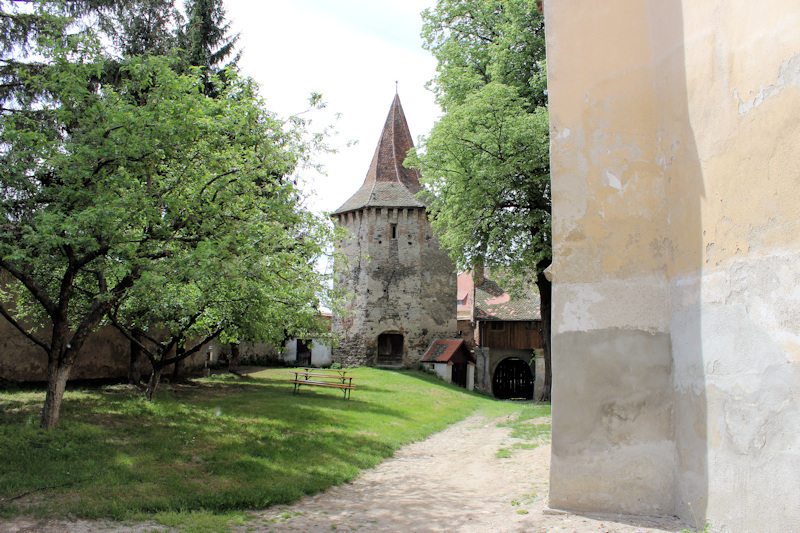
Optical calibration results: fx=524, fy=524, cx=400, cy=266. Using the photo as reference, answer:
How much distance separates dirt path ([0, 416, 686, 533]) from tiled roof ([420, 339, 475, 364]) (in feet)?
64.0

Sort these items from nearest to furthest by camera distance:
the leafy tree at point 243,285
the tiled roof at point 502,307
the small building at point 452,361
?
the leafy tree at point 243,285
the small building at point 452,361
the tiled roof at point 502,307

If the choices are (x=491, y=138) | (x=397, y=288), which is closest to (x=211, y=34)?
(x=491, y=138)

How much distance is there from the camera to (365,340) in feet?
103

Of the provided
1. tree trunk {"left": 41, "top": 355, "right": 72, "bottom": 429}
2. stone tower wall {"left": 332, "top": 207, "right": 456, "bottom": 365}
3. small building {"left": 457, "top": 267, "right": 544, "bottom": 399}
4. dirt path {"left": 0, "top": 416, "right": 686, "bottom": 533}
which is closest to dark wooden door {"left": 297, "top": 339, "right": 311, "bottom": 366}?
stone tower wall {"left": 332, "top": 207, "right": 456, "bottom": 365}

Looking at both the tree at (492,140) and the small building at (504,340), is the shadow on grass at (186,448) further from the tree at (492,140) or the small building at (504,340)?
the small building at (504,340)

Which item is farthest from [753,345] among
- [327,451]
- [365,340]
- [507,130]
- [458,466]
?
[365,340]

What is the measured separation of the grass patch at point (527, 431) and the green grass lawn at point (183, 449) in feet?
6.71

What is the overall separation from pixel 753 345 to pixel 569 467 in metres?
2.28

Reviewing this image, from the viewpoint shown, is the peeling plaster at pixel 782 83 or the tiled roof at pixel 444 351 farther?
the tiled roof at pixel 444 351

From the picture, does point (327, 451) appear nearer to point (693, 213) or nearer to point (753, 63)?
point (693, 213)

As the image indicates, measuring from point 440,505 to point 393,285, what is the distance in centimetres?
2525

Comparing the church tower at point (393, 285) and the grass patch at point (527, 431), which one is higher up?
the church tower at point (393, 285)

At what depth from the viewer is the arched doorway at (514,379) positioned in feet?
112

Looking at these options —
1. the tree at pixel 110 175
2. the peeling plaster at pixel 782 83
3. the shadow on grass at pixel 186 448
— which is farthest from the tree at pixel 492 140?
the peeling plaster at pixel 782 83
